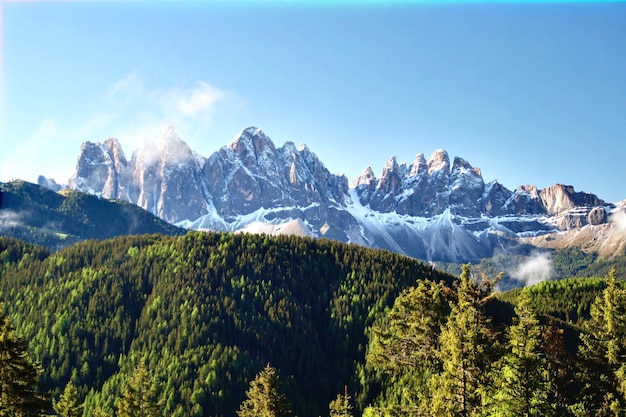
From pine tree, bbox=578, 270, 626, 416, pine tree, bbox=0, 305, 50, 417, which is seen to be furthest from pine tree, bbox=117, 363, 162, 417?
pine tree, bbox=578, 270, 626, 416

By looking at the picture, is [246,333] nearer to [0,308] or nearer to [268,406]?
[268,406]

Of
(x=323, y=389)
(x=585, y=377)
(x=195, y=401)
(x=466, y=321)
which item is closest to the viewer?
(x=466, y=321)

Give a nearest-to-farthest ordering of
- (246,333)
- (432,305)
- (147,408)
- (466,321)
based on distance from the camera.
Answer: (466,321) < (432,305) < (147,408) < (246,333)

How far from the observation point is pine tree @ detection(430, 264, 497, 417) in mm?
38531

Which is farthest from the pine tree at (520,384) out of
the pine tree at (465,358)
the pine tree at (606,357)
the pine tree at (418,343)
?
the pine tree at (606,357)

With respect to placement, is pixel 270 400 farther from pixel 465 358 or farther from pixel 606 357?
pixel 606 357

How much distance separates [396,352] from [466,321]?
11.7m

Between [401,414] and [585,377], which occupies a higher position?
[585,377]

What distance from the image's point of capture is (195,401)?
522 ft

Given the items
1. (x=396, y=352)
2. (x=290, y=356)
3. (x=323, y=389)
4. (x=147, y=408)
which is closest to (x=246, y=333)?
(x=290, y=356)

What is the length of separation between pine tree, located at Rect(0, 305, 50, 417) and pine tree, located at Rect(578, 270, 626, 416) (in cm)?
4760

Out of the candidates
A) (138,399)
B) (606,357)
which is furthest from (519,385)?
(138,399)

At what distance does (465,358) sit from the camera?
128 feet

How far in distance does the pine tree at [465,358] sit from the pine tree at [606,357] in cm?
1712
